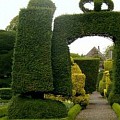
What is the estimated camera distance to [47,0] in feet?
55.8

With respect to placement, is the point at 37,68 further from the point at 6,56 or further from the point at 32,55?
the point at 6,56

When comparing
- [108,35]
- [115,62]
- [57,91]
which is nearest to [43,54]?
[57,91]

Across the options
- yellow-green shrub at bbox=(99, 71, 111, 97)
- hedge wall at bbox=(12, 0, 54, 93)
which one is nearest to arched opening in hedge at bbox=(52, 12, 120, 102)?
hedge wall at bbox=(12, 0, 54, 93)

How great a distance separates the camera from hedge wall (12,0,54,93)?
51.4ft

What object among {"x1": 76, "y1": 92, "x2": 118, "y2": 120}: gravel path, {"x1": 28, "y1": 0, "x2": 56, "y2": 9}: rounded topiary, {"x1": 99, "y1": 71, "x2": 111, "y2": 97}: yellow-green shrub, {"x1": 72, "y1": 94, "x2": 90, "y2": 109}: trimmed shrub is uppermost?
{"x1": 28, "y1": 0, "x2": 56, "y2": 9}: rounded topiary

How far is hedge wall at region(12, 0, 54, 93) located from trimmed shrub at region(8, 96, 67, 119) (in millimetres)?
489

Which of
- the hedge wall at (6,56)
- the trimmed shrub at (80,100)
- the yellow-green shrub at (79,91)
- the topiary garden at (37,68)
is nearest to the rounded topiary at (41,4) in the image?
the topiary garden at (37,68)

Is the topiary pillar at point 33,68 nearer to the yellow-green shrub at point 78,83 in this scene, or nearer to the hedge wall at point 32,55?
the hedge wall at point 32,55

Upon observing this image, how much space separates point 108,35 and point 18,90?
577 centimetres

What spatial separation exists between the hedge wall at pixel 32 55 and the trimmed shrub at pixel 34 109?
49 cm

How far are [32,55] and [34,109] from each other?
6.98ft

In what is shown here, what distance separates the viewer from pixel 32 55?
15.7 m

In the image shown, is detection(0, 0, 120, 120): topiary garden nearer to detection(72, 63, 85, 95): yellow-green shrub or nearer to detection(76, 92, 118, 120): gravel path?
detection(76, 92, 118, 120): gravel path

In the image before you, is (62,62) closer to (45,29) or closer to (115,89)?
(45,29)
